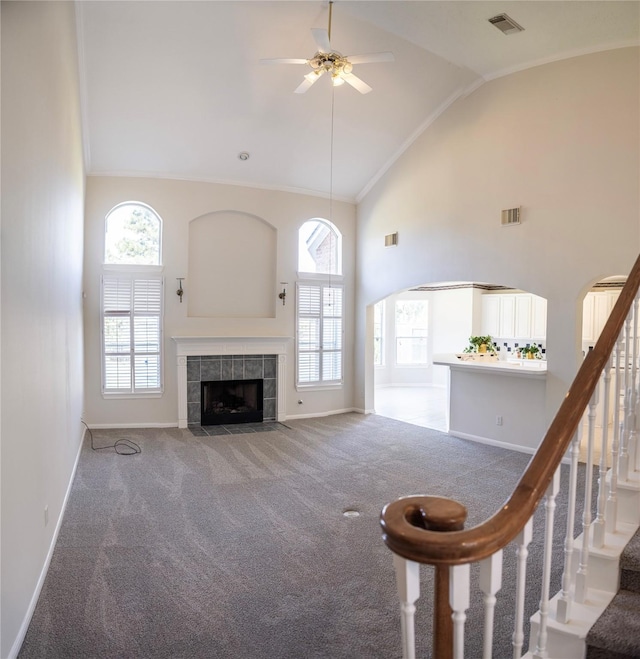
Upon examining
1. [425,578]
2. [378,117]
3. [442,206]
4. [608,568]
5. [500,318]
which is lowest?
[425,578]

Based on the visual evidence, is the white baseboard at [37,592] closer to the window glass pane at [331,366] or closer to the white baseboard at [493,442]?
Answer: the window glass pane at [331,366]

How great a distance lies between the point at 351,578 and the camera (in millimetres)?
2844

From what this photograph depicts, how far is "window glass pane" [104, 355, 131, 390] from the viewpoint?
6672mm

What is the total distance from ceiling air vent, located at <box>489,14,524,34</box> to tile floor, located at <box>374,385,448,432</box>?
503 centimetres

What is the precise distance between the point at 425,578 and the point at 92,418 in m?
5.47

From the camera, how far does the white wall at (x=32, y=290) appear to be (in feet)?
6.84

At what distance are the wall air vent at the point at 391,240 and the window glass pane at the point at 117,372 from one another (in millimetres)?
4343

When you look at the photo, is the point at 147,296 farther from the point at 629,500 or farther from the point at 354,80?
the point at 629,500

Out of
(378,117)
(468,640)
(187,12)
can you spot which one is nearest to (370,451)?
(468,640)

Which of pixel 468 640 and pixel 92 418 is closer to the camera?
pixel 468 640

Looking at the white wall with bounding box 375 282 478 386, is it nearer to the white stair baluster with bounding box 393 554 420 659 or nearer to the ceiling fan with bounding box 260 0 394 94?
the ceiling fan with bounding box 260 0 394 94

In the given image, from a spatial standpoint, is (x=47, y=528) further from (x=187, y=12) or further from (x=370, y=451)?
(x=187, y=12)

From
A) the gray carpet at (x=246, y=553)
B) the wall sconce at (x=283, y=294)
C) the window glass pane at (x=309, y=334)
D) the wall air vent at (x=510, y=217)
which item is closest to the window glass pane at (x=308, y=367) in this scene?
the window glass pane at (x=309, y=334)

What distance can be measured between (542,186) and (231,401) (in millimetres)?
5295
